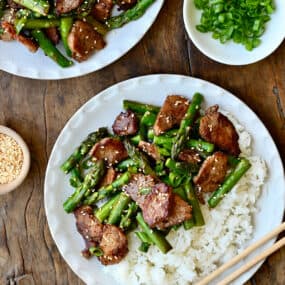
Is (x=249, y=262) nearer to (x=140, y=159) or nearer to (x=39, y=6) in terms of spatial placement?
(x=140, y=159)

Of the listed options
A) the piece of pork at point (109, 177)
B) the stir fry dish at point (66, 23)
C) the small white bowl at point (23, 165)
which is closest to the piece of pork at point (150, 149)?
the piece of pork at point (109, 177)

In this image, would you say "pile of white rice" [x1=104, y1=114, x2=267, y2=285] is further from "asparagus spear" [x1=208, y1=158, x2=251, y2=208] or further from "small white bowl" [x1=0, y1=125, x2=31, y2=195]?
"small white bowl" [x1=0, y1=125, x2=31, y2=195]

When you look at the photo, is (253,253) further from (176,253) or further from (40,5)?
(40,5)

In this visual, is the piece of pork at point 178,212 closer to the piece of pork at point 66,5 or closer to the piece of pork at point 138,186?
the piece of pork at point 138,186

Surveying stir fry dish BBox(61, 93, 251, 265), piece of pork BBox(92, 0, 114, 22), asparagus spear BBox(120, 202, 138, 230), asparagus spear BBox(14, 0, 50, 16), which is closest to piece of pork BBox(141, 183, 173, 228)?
stir fry dish BBox(61, 93, 251, 265)

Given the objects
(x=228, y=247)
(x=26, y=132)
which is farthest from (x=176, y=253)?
(x=26, y=132)

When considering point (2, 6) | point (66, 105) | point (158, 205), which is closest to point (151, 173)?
point (158, 205)
